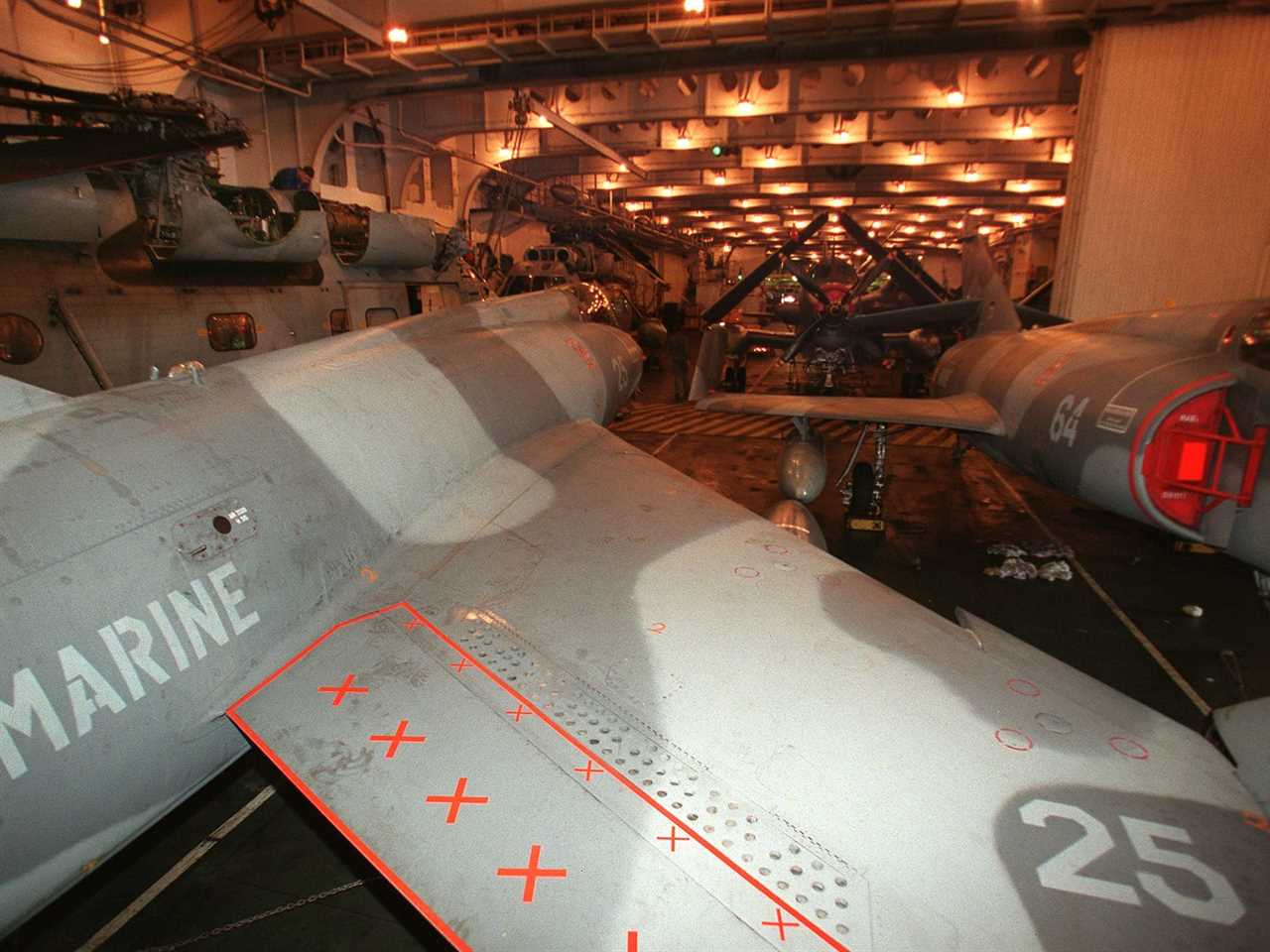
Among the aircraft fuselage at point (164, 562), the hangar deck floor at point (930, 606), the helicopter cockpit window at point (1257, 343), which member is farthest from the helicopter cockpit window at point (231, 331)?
the helicopter cockpit window at point (1257, 343)

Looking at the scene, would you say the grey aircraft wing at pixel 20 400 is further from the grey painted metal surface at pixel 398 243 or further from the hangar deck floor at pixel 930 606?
the grey painted metal surface at pixel 398 243

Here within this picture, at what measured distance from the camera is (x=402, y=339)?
470 cm

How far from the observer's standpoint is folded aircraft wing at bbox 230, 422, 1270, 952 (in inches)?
67.0

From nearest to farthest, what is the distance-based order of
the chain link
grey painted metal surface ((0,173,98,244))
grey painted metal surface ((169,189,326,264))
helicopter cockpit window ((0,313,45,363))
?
the chain link → grey painted metal surface ((0,173,98,244)) → helicopter cockpit window ((0,313,45,363)) → grey painted metal surface ((169,189,326,264))

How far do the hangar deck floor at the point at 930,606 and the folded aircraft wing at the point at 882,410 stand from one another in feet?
4.83

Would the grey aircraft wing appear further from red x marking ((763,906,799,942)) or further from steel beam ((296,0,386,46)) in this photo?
steel beam ((296,0,386,46))

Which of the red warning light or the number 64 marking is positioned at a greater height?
the red warning light

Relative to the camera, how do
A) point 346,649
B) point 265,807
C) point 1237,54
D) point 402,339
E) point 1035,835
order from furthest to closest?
point 1237,54, point 402,339, point 265,807, point 346,649, point 1035,835

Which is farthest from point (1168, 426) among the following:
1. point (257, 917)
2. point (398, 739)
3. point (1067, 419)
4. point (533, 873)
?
point (257, 917)

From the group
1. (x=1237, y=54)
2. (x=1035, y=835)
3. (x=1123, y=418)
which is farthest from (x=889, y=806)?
(x=1237, y=54)

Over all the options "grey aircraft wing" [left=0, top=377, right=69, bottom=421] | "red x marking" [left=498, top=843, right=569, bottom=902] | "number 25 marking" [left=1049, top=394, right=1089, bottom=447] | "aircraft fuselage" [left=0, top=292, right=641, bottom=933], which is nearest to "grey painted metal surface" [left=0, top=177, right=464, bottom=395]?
"grey aircraft wing" [left=0, top=377, right=69, bottom=421]

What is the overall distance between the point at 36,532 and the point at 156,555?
0.33 m

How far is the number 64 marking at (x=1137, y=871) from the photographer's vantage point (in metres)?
1.66

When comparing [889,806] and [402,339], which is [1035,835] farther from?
[402,339]
